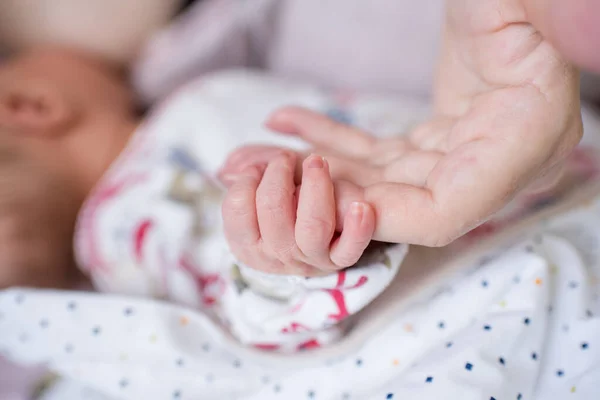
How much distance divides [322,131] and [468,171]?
186mm

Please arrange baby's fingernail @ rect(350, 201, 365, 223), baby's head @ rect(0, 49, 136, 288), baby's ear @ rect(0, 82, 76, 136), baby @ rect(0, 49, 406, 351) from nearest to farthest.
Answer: baby's fingernail @ rect(350, 201, 365, 223) → baby @ rect(0, 49, 406, 351) → baby's head @ rect(0, 49, 136, 288) → baby's ear @ rect(0, 82, 76, 136)

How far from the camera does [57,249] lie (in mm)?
664

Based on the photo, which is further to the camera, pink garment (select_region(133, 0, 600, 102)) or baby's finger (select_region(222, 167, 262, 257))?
pink garment (select_region(133, 0, 600, 102))

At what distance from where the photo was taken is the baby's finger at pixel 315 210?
13.5 inches

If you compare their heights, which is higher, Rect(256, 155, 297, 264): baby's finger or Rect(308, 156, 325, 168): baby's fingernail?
Rect(308, 156, 325, 168): baby's fingernail

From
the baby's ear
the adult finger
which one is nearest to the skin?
the adult finger

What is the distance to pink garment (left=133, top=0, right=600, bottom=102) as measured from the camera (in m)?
0.76

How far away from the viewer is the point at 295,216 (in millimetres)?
358

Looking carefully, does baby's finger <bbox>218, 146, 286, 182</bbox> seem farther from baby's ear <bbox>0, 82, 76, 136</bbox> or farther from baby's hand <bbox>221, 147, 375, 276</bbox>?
baby's ear <bbox>0, 82, 76, 136</bbox>

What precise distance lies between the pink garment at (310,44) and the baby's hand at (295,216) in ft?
1.40

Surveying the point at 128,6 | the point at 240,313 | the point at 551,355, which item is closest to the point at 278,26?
the point at 128,6

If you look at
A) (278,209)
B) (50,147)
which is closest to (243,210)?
(278,209)

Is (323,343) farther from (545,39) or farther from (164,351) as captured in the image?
(545,39)

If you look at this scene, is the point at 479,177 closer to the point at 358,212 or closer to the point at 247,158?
the point at 358,212
